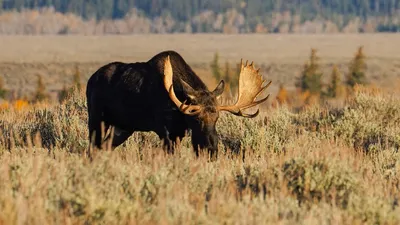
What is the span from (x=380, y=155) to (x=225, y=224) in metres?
4.94

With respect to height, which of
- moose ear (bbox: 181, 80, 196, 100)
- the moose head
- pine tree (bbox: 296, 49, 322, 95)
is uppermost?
moose ear (bbox: 181, 80, 196, 100)

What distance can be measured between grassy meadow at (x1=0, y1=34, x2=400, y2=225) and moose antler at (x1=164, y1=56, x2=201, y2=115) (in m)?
0.46

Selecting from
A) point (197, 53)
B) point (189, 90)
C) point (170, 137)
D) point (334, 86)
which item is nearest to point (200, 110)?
point (189, 90)

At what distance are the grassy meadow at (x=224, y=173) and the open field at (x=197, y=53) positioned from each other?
212ft

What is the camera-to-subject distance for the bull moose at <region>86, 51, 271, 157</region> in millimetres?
10703

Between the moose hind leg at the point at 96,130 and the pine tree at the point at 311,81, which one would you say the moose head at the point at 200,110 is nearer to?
the moose hind leg at the point at 96,130

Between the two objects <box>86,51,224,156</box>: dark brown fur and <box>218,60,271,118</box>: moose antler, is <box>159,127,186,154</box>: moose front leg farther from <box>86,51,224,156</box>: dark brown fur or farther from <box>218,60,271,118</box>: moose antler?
<box>218,60,271,118</box>: moose antler

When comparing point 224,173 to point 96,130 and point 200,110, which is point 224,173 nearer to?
point 200,110

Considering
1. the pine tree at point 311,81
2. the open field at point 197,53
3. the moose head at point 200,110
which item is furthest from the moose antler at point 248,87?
the open field at point 197,53

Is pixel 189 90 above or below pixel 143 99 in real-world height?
above

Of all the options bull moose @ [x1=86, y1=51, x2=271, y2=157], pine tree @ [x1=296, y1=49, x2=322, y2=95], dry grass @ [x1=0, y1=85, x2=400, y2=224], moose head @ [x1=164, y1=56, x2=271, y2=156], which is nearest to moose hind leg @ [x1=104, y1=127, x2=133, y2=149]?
bull moose @ [x1=86, y1=51, x2=271, y2=157]

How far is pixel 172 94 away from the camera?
1083cm

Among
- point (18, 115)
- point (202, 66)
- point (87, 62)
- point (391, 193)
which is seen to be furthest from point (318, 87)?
point (391, 193)

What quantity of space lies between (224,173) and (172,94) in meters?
1.52
